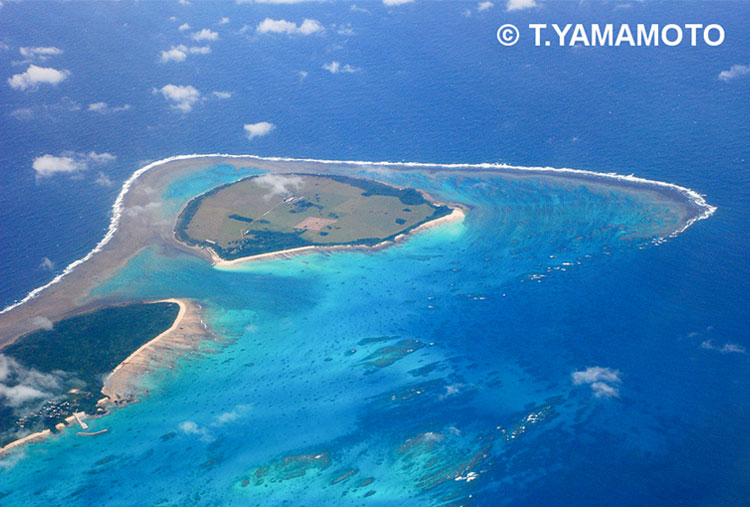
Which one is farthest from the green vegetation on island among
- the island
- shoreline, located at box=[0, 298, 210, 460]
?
shoreline, located at box=[0, 298, 210, 460]

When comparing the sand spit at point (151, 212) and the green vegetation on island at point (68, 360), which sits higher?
the sand spit at point (151, 212)

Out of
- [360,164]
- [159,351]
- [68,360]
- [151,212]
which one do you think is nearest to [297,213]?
[360,164]

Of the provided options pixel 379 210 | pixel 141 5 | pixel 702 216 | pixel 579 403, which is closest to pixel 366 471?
pixel 579 403

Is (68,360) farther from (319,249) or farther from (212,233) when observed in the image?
(319,249)

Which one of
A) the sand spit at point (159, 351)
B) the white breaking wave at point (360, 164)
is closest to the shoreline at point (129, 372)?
the sand spit at point (159, 351)

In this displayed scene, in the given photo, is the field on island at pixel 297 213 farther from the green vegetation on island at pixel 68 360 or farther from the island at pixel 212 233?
the green vegetation on island at pixel 68 360

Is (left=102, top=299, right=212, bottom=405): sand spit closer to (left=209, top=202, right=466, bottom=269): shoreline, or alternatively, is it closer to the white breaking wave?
(left=209, top=202, right=466, bottom=269): shoreline
